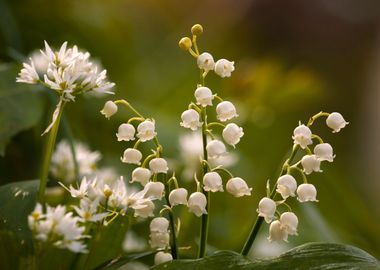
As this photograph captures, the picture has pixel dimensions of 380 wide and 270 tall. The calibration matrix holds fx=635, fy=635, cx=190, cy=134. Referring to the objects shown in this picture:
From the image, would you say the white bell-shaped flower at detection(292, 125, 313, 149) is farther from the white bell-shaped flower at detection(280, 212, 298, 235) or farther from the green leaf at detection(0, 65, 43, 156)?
the green leaf at detection(0, 65, 43, 156)

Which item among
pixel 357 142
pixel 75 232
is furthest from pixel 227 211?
pixel 357 142

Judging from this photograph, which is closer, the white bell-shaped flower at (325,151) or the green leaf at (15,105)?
the white bell-shaped flower at (325,151)

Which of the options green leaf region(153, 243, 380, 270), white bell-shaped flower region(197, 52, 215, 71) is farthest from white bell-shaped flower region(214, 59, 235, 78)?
green leaf region(153, 243, 380, 270)

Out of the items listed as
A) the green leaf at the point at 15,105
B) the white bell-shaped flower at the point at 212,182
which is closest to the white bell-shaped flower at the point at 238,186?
the white bell-shaped flower at the point at 212,182

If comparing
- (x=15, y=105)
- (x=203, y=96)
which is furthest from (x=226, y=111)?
(x=15, y=105)

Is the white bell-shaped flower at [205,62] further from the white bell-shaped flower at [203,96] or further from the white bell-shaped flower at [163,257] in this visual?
the white bell-shaped flower at [163,257]

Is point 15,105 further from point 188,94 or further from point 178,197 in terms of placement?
point 188,94

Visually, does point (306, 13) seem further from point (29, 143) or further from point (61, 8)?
point (29, 143)
